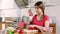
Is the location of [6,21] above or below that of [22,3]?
below

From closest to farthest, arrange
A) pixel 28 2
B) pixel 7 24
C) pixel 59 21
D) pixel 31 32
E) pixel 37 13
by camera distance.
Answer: pixel 31 32 < pixel 59 21 < pixel 37 13 < pixel 28 2 < pixel 7 24

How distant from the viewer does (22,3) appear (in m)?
1.92

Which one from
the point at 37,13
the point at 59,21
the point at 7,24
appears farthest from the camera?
the point at 7,24

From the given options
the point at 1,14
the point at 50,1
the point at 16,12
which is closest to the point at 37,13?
the point at 50,1

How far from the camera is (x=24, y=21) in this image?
1.89 m

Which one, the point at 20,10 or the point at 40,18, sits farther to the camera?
the point at 20,10

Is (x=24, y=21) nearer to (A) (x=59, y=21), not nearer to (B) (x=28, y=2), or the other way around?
(B) (x=28, y=2)

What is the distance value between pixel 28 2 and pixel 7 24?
0.46 m

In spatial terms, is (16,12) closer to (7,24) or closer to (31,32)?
(7,24)

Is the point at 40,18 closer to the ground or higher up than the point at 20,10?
closer to the ground

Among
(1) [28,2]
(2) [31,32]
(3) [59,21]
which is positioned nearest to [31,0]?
(1) [28,2]

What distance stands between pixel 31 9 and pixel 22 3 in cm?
17

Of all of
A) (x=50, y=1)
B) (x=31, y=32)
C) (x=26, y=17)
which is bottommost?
(x=31, y=32)

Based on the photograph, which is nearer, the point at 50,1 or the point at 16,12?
the point at 50,1
